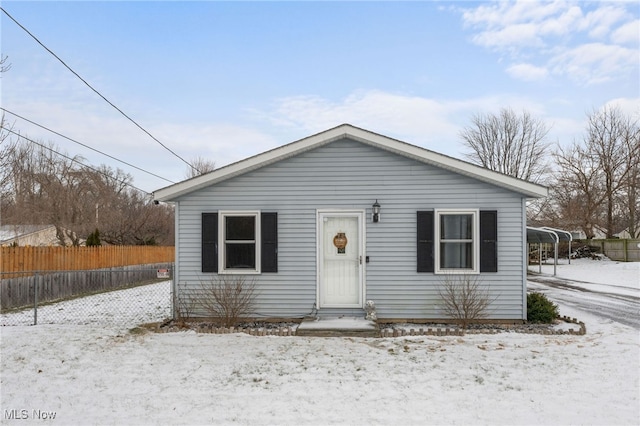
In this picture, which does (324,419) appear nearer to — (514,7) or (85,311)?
(85,311)

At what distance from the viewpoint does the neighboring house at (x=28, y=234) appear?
23.0 meters

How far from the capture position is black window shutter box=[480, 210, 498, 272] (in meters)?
8.16

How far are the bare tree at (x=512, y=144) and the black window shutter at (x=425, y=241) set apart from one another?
30717 millimetres

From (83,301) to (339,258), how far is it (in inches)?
301

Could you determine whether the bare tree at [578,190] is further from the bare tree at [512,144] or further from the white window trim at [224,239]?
the white window trim at [224,239]

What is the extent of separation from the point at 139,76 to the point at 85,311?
8.81m

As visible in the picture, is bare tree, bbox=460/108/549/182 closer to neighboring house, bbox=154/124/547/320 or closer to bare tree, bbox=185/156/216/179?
bare tree, bbox=185/156/216/179

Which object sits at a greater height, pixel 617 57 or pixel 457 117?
pixel 457 117

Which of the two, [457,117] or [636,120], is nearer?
[636,120]

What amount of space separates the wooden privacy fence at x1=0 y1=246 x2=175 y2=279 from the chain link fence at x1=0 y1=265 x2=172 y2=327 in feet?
1.59

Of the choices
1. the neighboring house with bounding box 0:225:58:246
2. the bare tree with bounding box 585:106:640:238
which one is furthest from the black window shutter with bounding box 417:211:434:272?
the bare tree with bounding box 585:106:640:238

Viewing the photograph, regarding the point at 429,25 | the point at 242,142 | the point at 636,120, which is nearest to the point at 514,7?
the point at 429,25

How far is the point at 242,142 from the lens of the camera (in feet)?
85.5

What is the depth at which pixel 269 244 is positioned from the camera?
841 cm
